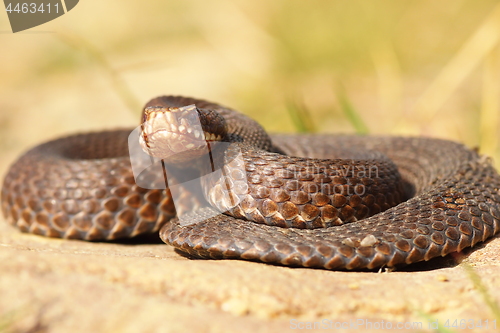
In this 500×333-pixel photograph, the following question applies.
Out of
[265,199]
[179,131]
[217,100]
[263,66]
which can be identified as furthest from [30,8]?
[263,66]

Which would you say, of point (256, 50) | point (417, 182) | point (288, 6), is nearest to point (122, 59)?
point (256, 50)

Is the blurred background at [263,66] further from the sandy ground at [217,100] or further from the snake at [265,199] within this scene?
the snake at [265,199]

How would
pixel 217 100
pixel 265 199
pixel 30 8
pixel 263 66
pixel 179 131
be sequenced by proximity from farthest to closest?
pixel 263 66
pixel 217 100
pixel 30 8
pixel 179 131
pixel 265 199

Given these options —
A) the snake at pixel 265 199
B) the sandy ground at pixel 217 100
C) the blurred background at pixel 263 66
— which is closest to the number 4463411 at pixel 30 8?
the sandy ground at pixel 217 100

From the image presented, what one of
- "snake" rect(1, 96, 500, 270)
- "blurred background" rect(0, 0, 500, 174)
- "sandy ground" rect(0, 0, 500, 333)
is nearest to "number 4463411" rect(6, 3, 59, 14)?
"sandy ground" rect(0, 0, 500, 333)

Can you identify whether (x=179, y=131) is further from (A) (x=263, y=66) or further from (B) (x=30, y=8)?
(A) (x=263, y=66)

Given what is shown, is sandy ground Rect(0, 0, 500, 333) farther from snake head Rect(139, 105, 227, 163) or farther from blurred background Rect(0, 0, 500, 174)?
snake head Rect(139, 105, 227, 163)
